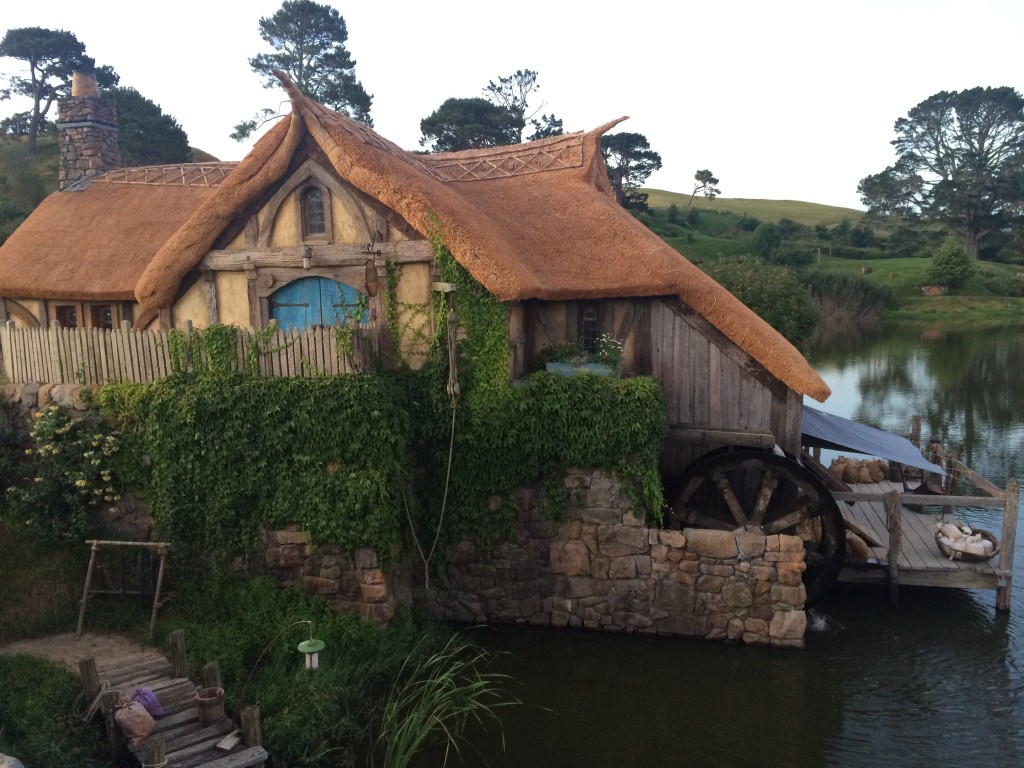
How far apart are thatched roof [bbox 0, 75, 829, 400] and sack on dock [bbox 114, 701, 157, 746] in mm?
5984

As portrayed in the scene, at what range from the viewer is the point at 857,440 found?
39.5 feet

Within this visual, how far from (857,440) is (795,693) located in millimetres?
4852

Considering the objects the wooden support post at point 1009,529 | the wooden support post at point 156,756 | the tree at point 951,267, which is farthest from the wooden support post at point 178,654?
the tree at point 951,267

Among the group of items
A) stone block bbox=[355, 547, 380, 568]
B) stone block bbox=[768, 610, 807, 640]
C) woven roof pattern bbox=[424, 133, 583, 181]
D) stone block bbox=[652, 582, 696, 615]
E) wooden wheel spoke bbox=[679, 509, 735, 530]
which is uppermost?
woven roof pattern bbox=[424, 133, 583, 181]

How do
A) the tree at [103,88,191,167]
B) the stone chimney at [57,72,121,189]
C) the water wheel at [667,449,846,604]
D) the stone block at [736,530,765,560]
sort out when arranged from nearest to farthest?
the stone block at [736,530,765,560], the water wheel at [667,449,846,604], the stone chimney at [57,72,121,189], the tree at [103,88,191,167]

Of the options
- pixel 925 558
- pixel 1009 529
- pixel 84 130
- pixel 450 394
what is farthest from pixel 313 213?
pixel 1009 529

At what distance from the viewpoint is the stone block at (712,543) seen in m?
9.57

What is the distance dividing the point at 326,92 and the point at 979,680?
137ft

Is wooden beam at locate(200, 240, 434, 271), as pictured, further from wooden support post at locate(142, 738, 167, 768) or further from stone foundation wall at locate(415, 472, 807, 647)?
wooden support post at locate(142, 738, 167, 768)

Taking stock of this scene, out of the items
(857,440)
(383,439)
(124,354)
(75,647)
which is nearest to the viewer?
(75,647)

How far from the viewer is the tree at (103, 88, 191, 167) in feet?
114

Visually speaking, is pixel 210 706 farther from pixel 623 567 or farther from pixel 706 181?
pixel 706 181

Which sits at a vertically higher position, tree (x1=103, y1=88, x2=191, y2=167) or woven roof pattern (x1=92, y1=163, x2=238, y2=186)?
tree (x1=103, y1=88, x2=191, y2=167)

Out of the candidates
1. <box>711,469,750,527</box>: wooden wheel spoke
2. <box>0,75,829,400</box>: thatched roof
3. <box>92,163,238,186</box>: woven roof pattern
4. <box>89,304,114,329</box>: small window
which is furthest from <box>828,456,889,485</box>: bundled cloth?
<box>89,304,114,329</box>: small window
